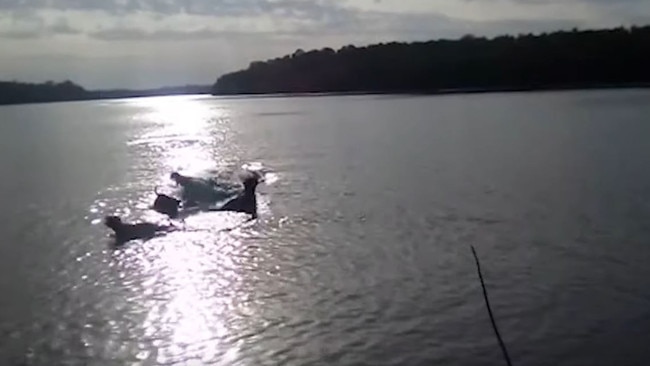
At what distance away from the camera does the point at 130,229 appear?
19516 mm

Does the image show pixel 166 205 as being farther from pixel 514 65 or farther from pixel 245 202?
pixel 514 65

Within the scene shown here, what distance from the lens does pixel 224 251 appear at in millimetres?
17781

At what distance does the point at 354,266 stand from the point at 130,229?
5.70 meters

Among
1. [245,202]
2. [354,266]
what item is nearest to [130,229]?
[245,202]

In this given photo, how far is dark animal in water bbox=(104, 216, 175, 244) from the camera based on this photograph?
19.2m

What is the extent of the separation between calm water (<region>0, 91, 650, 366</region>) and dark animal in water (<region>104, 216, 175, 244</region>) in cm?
34

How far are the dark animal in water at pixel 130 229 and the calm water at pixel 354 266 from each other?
0.34 metres

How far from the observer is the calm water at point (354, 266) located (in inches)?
468

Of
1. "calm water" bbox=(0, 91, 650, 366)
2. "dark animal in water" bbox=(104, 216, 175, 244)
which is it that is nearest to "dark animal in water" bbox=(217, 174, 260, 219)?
"calm water" bbox=(0, 91, 650, 366)

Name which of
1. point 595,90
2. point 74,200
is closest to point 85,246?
point 74,200

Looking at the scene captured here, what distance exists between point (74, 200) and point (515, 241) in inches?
507

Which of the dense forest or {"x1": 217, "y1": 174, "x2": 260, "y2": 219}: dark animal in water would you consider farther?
the dense forest

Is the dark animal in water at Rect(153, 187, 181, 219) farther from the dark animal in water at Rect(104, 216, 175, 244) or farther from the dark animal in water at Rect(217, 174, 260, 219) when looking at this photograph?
the dark animal in water at Rect(104, 216, 175, 244)

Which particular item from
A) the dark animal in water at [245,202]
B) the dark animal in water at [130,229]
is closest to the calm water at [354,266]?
the dark animal in water at [130,229]
